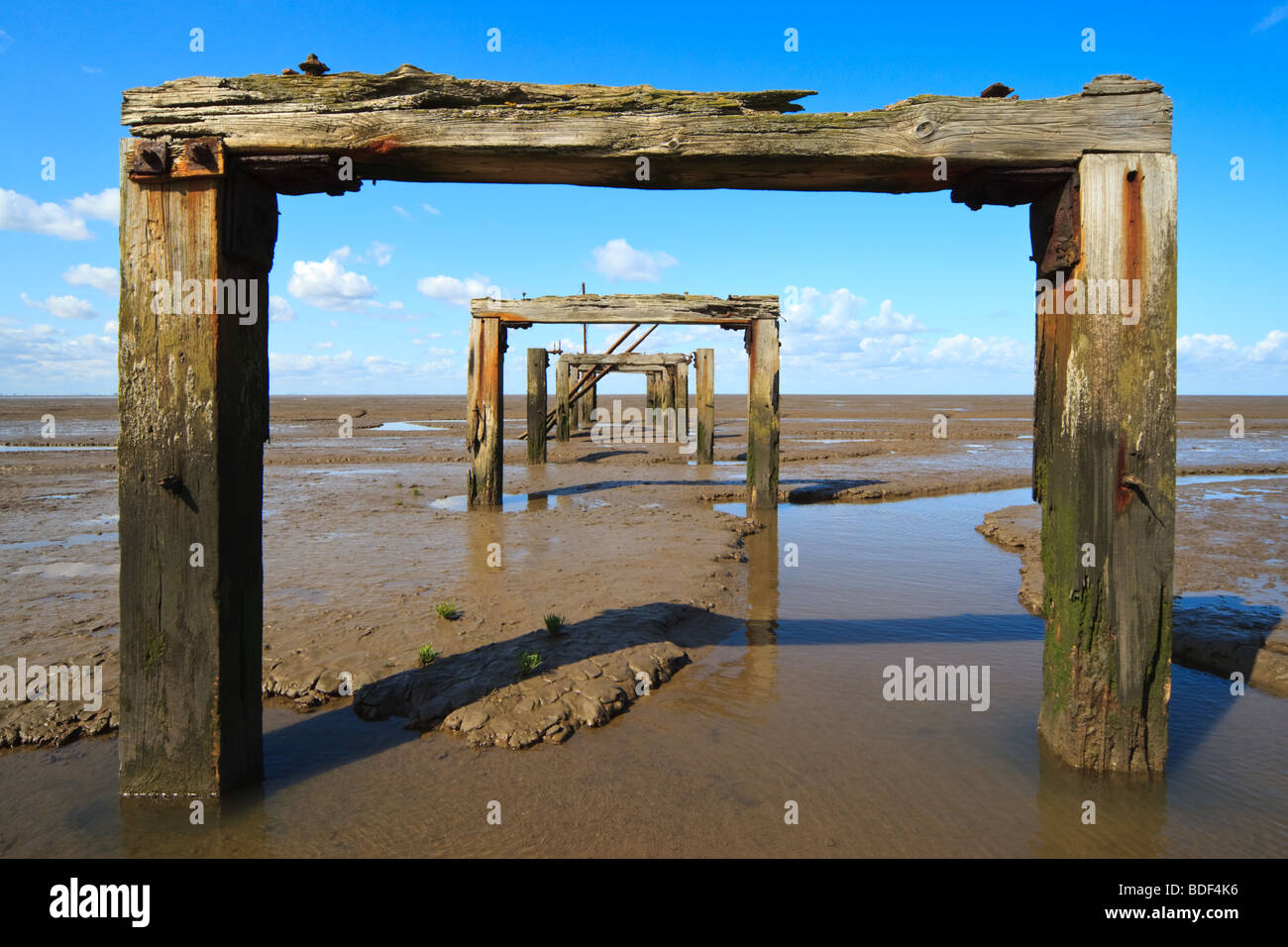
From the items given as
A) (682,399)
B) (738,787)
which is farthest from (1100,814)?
(682,399)

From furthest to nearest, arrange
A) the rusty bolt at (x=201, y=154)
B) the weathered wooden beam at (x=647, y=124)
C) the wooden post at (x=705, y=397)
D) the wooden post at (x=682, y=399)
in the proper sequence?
the wooden post at (x=682, y=399) → the wooden post at (x=705, y=397) → the weathered wooden beam at (x=647, y=124) → the rusty bolt at (x=201, y=154)

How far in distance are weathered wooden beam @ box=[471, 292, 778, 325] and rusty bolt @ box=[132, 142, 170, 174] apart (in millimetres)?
8117

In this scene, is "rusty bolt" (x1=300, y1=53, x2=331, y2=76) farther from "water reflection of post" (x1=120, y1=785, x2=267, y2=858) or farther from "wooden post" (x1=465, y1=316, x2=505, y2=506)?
"wooden post" (x1=465, y1=316, x2=505, y2=506)

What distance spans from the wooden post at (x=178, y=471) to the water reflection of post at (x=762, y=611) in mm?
3174

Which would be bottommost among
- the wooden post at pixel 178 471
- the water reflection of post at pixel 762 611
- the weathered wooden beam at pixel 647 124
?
the water reflection of post at pixel 762 611

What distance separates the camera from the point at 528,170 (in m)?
3.68

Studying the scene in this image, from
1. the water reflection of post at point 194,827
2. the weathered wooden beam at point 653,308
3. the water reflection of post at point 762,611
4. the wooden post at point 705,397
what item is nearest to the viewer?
the water reflection of post at point 194,827

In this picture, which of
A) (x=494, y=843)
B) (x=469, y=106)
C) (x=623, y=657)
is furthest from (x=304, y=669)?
(x=469, y=106)

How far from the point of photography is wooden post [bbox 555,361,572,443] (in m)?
23.5

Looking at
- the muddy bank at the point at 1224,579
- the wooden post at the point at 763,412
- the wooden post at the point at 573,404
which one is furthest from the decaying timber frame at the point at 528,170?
the wooden post at the point at 573,404

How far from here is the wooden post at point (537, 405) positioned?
19.2 m

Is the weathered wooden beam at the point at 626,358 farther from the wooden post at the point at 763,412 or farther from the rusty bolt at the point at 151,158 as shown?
the rusty bolt at the point at 151,158

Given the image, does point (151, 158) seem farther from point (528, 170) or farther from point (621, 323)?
point (621, 323)

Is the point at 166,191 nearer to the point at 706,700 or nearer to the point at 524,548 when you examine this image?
the point at 706,700
